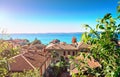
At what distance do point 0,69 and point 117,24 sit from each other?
5.87m

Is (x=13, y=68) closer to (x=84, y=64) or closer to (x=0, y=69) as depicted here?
(x=0, y=69)

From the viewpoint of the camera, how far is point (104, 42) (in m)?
3.14

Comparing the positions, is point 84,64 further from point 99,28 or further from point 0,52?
point 0,52

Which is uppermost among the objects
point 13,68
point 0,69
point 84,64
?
point 84,64

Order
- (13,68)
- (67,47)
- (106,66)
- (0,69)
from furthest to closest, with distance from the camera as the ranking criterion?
(67,47) < (13,68) < (0,69) < (106,66)

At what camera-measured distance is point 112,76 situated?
280 cm

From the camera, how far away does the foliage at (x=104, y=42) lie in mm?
3105

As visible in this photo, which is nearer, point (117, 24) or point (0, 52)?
point (117, 24)

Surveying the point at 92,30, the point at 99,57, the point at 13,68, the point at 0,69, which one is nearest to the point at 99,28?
the point at 92,30

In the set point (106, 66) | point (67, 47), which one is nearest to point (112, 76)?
point (106, 66)

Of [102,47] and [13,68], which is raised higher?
[102,47]

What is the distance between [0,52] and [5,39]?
0.58m

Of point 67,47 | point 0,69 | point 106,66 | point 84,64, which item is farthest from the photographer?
point 67,47

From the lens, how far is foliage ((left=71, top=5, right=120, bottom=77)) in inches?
122
